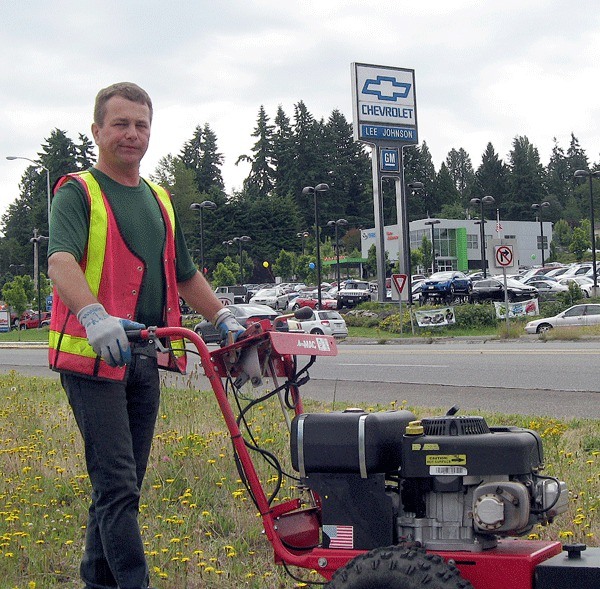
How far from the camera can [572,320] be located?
32.4 m

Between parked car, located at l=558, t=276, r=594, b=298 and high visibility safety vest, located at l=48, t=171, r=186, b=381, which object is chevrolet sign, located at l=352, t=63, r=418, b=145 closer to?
parked car, located at l=558, t=276, r=594, b=298

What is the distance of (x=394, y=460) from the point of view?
360 centimetres

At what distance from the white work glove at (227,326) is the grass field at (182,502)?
111cm

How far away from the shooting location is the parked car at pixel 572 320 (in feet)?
105

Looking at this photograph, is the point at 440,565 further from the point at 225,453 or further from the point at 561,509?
the point at 225,453

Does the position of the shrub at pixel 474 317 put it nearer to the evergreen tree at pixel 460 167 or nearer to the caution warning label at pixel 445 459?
the caution warning label at pixel 445 459

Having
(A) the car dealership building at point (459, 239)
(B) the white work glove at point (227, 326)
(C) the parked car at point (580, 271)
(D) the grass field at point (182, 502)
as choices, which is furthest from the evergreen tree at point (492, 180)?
(B) the white work glove at point (227, 326)

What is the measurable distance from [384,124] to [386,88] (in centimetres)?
171

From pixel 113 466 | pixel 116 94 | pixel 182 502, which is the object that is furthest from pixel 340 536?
pixel 182 502

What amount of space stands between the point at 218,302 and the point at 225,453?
9.34 ft

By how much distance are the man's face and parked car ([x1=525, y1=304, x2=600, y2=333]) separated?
29268mm

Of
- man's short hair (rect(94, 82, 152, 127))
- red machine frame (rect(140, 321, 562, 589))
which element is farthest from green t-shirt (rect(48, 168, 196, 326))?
red machine frame (rect(140, 321, 562, 589))

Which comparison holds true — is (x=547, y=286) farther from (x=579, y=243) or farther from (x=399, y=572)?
(x=399, y=572)

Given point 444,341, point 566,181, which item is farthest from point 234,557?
point 566,181
